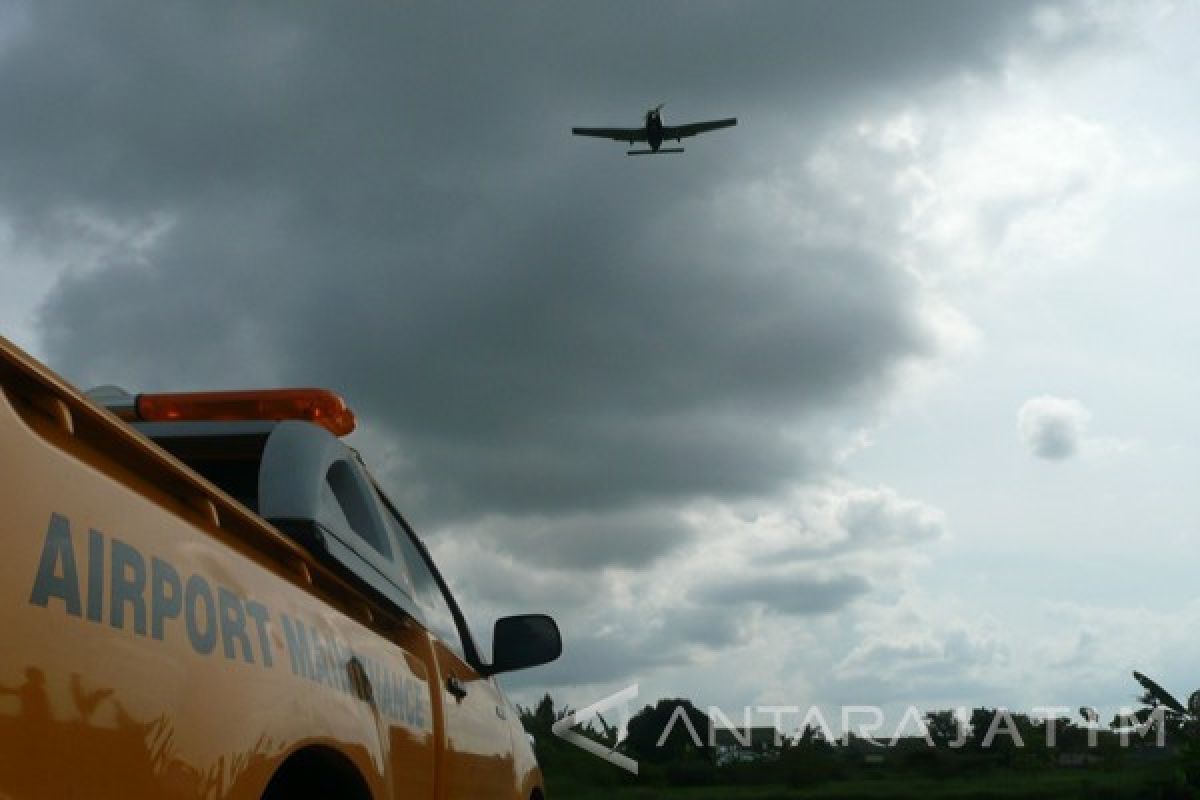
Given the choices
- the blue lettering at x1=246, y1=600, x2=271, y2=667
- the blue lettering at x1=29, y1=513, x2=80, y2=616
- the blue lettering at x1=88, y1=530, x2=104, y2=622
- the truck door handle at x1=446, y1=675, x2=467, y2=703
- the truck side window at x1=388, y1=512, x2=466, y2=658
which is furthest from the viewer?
the truck side window at x1=388, y1=512, x2=466, y2=658

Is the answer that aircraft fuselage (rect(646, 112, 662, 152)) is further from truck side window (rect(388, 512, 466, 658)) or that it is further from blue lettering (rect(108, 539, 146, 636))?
blue lettering (rect(108, 539, 146, 636))

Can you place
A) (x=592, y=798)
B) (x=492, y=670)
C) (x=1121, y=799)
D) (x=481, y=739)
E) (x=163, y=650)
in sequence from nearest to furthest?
1. (x=163, y=650)
2. (x=481, y=739)
3. (x=492, y=670)
4. (x=592, y=798)
5. (x=1121, y=799)

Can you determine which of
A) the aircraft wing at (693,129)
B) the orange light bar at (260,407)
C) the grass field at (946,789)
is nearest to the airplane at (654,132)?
the aircraft wing at (693,129)

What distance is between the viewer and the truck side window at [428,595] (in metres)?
4.52

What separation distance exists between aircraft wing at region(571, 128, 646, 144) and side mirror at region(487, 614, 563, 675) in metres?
33.0

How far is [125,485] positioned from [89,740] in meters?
0.39

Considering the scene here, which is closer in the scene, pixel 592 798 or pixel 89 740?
pixel 89 740

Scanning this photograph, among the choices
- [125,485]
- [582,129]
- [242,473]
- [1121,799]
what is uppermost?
[582,129]

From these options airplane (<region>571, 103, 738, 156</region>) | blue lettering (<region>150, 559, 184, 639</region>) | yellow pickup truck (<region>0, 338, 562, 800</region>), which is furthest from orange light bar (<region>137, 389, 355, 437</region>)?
airplane (<region>571, 103, 738, 156</region>)

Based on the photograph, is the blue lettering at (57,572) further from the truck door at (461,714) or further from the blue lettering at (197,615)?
the truck door at (461,714)

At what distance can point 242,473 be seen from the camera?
435 cm

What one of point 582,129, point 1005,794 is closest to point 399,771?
point 1005,794

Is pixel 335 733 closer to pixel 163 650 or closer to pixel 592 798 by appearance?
pixel 163 650

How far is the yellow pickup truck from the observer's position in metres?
1.82
